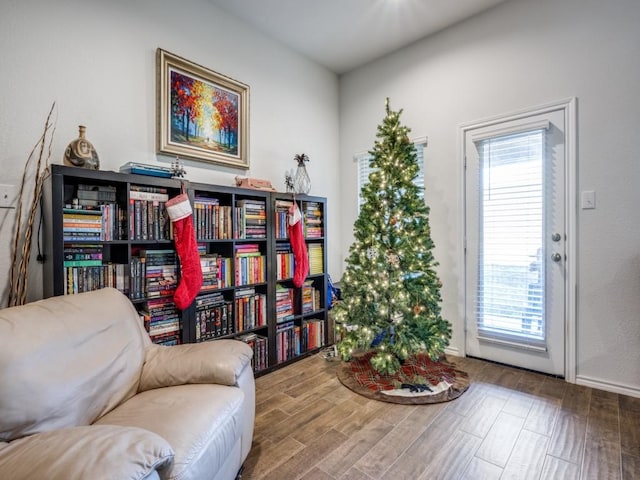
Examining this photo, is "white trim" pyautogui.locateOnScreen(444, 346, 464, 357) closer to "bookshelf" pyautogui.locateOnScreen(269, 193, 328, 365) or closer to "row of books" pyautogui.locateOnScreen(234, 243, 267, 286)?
"bookshelf" pyautogui.locateOnScreen(269, 193, 328, 365)

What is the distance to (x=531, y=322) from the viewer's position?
259 cm

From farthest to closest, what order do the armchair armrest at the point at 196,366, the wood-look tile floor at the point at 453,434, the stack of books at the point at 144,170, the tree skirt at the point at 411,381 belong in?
the tree skirt at the point at 411,381 → the stack of books at the point at 144,170 → the wood-look tile floor at the point at 453,434 → the armchair armrest at the point at 196,366

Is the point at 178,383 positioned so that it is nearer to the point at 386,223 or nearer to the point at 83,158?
the point at 83,158

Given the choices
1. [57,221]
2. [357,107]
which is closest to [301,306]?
[57,221]

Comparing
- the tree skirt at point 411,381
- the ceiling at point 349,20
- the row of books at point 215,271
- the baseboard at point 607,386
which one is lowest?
the tree skirt at point 411,381

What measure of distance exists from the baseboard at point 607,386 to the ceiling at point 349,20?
308cm

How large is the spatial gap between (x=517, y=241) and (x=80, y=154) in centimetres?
314

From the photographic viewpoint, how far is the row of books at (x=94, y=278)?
1752mm

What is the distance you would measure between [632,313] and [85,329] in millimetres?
3264

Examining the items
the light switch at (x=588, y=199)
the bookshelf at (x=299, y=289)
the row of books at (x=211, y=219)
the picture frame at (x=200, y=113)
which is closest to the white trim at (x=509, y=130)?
the light switch at (x=588, y=199)

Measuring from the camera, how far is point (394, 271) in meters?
2.55

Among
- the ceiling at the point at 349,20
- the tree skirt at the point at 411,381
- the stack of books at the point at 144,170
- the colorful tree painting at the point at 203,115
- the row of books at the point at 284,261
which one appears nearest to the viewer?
the stack of books at the point at 144,170

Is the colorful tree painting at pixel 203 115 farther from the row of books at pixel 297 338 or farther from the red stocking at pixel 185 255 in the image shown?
the row of books at pixel 297 338

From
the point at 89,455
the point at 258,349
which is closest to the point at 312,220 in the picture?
the point at 258,349
